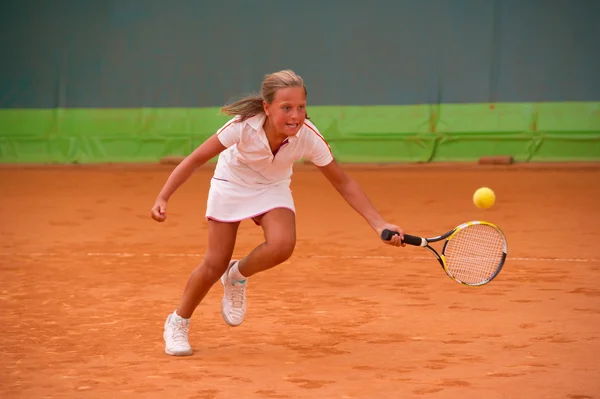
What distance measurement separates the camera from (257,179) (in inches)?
169

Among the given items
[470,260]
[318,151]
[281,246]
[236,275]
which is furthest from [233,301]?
[470,260]

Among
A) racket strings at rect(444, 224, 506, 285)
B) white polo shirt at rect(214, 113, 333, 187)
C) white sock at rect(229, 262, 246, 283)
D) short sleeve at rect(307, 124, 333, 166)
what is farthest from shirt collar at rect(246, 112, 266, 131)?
racket strings at rect(444, 224, 506, 285)

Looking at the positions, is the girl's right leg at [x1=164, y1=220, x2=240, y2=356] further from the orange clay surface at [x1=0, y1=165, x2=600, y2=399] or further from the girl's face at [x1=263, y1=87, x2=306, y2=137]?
the girl's face at [x1=263, y1=87, x2=306, y2=137]

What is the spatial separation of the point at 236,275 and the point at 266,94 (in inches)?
33.6

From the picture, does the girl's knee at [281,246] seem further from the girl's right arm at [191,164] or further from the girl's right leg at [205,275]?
the girl's right arm at [191,164]

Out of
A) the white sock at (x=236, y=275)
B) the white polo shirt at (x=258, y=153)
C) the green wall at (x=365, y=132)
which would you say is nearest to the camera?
the white polo shirt at (x=258, y=153)

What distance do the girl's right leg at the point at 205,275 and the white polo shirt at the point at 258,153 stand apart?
0.23 meters

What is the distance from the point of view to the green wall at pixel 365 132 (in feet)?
45.8

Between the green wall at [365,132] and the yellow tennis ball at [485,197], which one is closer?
the yellow tennis ball at [485,197]

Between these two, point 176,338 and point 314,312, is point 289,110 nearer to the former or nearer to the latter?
point 176,338

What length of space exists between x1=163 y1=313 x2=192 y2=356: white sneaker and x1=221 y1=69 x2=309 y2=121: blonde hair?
911 millimetres

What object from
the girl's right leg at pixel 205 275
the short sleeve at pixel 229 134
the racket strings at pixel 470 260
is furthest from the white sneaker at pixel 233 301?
the racket strings at pixel 470 260

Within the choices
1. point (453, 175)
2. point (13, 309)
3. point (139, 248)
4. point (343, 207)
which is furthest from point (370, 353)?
point (453, 175)

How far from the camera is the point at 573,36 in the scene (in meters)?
13.9
